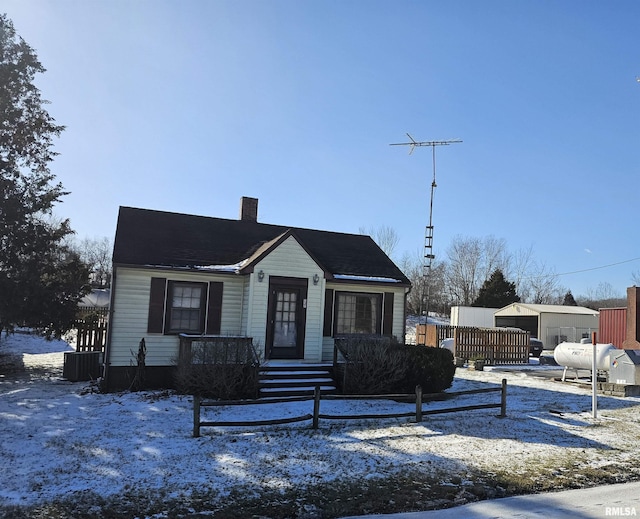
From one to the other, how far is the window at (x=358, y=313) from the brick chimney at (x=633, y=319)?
10579 millimetres

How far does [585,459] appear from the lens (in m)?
8.35

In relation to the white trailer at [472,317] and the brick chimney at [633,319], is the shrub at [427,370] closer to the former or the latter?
the brick chimney at [633,319]

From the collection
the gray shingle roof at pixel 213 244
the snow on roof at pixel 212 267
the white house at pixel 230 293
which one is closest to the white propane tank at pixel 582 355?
the white house at pixel 230 293

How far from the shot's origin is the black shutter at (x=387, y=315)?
16531 mm

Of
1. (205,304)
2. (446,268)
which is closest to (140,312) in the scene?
(205,304)

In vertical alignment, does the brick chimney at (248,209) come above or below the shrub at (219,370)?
above

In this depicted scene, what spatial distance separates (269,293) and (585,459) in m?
8.95

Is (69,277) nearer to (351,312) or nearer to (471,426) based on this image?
(351,312)

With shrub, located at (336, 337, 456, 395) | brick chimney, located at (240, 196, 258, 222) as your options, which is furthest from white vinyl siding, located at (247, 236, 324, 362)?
brick chimney, located at (240, 196, 258, 222)

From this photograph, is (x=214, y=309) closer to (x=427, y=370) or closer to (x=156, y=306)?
(x=156, y=306)

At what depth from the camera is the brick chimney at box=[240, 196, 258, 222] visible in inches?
762

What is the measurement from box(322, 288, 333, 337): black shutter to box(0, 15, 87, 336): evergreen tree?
361 inches

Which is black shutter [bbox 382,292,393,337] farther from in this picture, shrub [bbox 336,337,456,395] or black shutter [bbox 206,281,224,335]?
black shutter [bbox 206,281,224,335]

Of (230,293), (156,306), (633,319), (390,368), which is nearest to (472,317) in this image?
(633,319)
